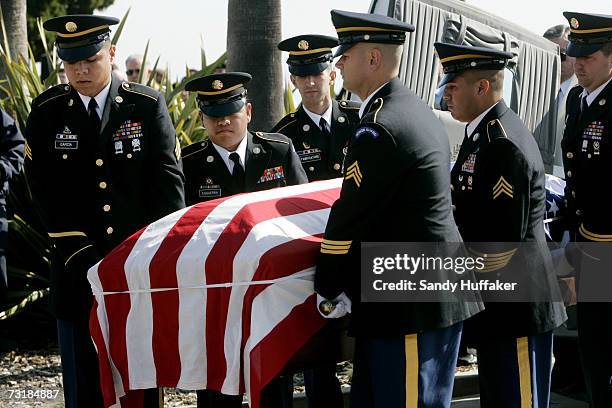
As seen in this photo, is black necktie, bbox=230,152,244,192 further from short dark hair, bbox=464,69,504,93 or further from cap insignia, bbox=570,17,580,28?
cap insignia, bbox=570,17,580,28

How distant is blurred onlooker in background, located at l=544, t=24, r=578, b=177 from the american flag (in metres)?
4.25

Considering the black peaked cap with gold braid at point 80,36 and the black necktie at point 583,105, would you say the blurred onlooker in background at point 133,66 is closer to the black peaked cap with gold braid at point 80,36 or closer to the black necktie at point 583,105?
the black peaked cap with gold braid at point 80,36

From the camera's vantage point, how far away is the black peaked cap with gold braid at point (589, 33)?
4688 mm

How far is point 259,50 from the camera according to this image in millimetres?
7270

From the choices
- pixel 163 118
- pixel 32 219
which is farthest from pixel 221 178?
pixel 32 219

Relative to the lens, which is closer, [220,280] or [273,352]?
[273,352]

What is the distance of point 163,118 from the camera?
4.54m

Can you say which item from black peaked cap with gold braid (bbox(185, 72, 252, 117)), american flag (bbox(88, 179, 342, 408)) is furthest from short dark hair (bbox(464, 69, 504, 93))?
black peaked cap with gold braid (bbox(185, 72, 252, 117))

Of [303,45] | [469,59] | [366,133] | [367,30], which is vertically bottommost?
[303,45]

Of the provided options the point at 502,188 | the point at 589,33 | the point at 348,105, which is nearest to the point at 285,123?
the point at 348,105

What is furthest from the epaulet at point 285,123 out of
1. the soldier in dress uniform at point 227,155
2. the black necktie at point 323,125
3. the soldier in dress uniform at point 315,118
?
the soldier in dress uniform at point 227,155

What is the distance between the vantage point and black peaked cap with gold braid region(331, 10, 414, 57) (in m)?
3.61

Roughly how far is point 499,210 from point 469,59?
0.62m

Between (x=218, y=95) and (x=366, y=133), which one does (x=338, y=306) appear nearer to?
(x=366, y=133)
